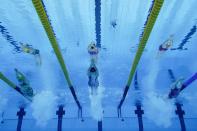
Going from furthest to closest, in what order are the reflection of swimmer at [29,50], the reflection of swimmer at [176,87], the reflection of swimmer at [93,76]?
the reflection of swimmer at [176,87] → the reflection of swimmer at [29,50] → the reflection of swimmer at [93,76]

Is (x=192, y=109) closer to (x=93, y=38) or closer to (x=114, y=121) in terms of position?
(x=114, y=121)

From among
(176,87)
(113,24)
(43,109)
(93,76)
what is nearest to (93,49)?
(93,76)

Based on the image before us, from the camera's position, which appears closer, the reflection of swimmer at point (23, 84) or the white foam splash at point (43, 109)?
the reflection of swimmer at point (23, 84)

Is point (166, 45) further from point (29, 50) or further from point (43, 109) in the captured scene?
point (43, 109)

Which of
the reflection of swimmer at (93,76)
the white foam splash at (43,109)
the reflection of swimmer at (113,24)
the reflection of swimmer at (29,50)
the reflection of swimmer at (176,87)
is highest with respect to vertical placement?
the reflection of swimmer at (113,24)

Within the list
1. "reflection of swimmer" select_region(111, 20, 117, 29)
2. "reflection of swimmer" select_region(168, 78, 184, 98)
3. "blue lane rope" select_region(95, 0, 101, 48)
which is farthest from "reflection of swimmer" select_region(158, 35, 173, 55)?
"blue lane rope" select_region(95, 0, 101, 48)

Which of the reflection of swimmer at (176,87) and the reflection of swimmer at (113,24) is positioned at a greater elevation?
the reflection of swimmer at (113,24)

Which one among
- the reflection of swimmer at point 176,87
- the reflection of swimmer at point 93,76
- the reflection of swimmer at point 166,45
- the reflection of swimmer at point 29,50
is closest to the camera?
the reflection of swimmer at point 93,76

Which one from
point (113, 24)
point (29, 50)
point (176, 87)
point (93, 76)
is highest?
point (113, 24)

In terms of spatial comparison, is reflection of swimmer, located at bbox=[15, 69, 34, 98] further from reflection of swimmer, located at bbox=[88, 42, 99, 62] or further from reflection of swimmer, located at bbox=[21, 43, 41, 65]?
reflection of swimmer, located at bbox=[88, 42, 99, 62]

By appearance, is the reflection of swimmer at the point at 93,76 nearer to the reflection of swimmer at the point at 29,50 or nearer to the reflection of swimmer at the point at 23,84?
the reflection of swimmer at the point at 29,50

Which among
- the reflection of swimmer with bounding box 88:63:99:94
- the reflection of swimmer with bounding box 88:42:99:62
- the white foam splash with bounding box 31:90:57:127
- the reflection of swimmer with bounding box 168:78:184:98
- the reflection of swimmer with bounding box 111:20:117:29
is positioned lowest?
the white foam splash with bounding box 31:90:57:127

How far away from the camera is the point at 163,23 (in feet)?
13.2

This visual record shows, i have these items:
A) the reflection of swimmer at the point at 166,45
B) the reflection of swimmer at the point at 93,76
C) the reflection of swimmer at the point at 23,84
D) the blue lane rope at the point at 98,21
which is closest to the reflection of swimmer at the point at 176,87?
the reflection of swimmer at the point at 166,45
